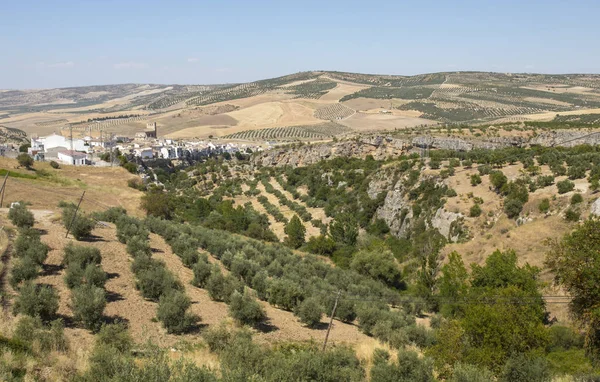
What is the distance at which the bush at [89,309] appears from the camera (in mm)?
10742

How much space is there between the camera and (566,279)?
1221 centimetres

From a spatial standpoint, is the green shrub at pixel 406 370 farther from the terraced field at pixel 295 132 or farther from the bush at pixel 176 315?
the terraced field at pixel 295 132

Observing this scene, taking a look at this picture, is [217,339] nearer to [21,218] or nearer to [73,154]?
[21,218]

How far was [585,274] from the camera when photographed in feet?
38.9

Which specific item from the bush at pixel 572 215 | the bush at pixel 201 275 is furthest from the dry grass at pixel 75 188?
the bush at pixel 572 215

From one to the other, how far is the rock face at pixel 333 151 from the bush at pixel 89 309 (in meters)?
56.5

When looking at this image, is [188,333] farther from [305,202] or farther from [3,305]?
[305,202]

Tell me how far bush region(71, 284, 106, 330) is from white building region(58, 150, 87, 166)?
185 ft

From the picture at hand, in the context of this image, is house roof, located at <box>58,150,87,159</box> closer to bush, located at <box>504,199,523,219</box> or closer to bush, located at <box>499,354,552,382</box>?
bush, located at <box>504,199,523,219</box>

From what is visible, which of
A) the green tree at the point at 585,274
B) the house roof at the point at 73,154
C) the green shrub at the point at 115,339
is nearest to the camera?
the green shrub at the point at 115,339

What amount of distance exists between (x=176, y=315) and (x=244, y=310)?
1985mm

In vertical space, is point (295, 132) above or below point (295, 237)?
above

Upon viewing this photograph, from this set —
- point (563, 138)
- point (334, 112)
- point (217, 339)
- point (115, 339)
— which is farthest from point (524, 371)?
point (334, 112)

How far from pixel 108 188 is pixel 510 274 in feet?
115
